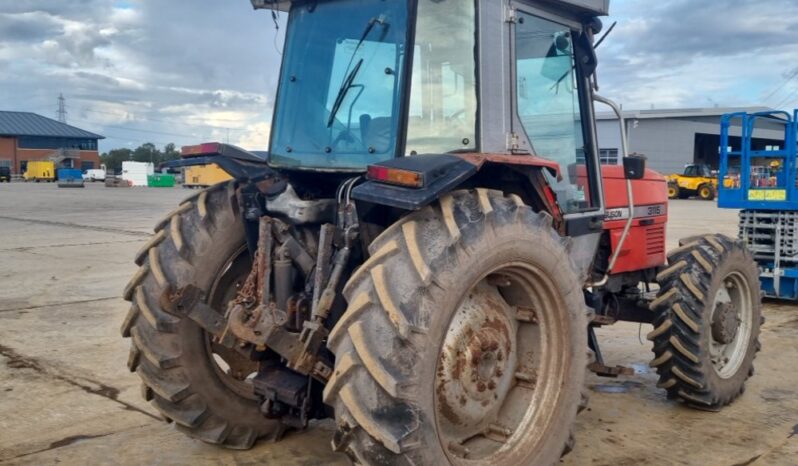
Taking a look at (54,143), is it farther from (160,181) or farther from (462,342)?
(462,342)

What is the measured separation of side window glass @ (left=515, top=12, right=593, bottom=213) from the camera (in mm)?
4172

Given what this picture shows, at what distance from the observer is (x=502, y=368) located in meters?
3.76

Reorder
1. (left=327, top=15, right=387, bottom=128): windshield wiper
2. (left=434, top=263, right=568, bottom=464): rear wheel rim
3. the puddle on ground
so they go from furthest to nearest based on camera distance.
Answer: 1. the puddle on ground
2. (left=327, top=15, right=387, bottom=128): windshield wiper
3. (left=434, top=263, right=568, bottom=464): rear wheel rim

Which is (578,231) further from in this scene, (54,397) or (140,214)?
(140,214)

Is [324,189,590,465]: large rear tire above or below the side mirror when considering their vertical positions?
below

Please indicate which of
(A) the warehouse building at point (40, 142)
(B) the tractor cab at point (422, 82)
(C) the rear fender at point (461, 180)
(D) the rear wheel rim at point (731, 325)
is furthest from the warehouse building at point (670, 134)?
(A) the warehouse building at point (40, 142)

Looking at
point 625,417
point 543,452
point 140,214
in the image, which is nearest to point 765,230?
point 625,417

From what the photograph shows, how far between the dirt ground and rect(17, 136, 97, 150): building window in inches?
3734

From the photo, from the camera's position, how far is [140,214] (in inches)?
995

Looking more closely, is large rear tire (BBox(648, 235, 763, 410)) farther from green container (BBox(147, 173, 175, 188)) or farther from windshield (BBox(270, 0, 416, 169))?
green container (BBox(147, 173, 175, 188))

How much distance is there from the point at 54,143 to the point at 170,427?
102455 millimetres

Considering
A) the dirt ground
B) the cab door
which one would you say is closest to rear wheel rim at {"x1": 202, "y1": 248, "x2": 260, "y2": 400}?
the dirt ground

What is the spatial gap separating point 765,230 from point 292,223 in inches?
308

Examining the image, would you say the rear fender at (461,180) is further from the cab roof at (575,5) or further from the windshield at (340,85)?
the cab roof at (575,5)
